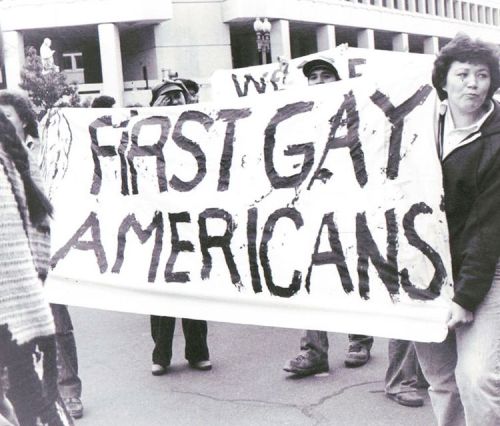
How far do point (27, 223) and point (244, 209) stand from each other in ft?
9.78

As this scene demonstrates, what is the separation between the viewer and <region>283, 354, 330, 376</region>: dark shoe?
566cm

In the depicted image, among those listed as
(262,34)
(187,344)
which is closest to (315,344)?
(187,344)

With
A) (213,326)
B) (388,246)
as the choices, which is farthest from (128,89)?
(388,246)

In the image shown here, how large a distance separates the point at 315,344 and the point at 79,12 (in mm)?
47378

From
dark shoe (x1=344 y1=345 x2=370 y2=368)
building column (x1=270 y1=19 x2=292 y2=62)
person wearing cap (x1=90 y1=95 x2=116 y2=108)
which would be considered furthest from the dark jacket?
building column (x1=270 y1=19 x2=292 y2=62)

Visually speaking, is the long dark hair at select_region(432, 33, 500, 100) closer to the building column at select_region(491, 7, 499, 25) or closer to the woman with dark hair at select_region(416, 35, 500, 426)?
the woman with dark hair at select_region(416, 35, 500, 426)

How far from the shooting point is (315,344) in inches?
224

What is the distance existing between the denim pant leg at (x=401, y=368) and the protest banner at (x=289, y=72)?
3625mm

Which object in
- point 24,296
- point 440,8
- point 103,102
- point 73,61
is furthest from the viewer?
point 440,8

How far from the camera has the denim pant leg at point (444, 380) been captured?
3555mm

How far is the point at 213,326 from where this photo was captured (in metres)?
7.63

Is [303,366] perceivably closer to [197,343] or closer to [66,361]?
[197,343]

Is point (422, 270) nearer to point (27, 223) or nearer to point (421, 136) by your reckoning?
point (421, 136)

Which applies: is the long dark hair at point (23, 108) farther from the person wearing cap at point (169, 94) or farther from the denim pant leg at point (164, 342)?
the person wearing cap at point (169, 94)
